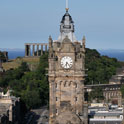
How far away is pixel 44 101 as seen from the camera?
134m

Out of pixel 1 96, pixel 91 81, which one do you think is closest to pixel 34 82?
pixel 91 81

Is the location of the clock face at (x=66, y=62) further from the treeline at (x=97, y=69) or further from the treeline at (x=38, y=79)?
the treeline at (x=97, y=69)

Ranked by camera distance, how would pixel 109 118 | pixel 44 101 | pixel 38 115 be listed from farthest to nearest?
pixel 44 101
pixel 38 115
pixel 109 118

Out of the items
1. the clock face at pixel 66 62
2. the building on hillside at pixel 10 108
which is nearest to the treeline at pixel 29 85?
the building on hillside at pixel 10 108

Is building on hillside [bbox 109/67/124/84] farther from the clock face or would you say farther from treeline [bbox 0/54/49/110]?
the clock face

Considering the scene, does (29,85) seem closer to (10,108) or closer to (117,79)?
(117,79)

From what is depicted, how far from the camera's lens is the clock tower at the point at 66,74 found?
7131 cm

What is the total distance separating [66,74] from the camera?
235 ft

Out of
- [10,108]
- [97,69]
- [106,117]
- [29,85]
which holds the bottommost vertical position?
[106,117]

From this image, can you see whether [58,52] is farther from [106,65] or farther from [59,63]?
[106,65]

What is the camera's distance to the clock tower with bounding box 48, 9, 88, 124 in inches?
2808

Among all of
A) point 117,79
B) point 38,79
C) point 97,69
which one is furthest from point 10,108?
point 97,69

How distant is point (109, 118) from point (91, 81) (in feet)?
248

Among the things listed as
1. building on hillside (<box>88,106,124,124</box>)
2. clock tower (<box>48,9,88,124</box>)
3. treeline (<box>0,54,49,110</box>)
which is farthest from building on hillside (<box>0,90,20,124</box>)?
clock tower (<box>48,9,88,124</box>)
